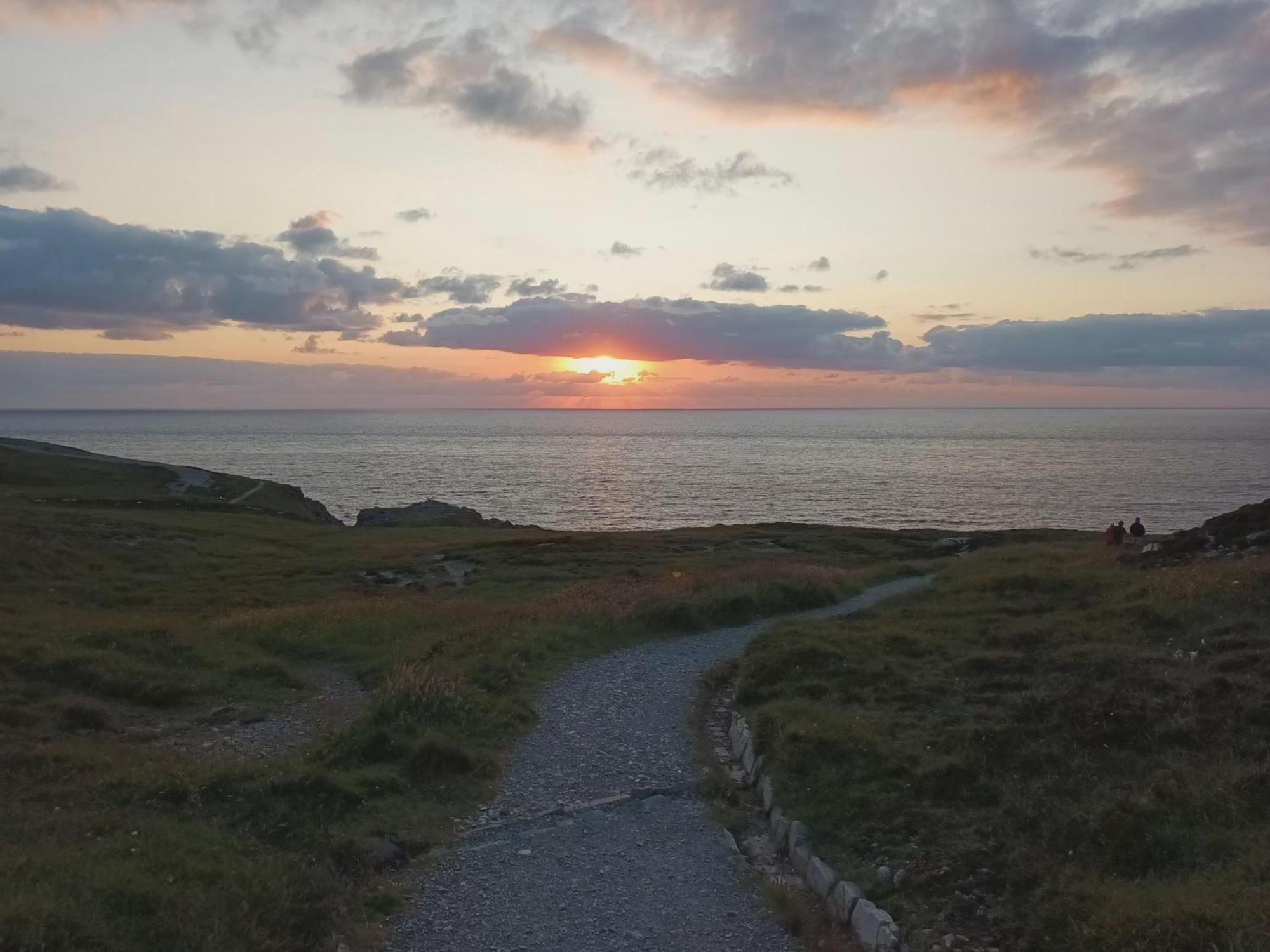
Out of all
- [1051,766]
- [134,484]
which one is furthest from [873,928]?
[134,484]

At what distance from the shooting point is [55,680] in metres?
20.6

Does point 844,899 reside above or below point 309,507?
above

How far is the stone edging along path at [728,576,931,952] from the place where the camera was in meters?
9.63

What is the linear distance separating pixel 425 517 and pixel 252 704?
63.2 m

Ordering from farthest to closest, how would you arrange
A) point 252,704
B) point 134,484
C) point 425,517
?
1. point 134,484
2. point 425,517
3. point 252,704

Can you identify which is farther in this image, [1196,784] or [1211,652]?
[1211,652]

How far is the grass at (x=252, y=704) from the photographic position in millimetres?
9555

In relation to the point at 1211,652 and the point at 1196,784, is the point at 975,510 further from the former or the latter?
the point at 1196,784

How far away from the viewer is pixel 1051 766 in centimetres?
1312

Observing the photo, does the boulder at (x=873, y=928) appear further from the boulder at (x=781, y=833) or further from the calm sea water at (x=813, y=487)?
the calm sea water at (x=813, y=487)

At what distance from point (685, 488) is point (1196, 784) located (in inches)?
4947

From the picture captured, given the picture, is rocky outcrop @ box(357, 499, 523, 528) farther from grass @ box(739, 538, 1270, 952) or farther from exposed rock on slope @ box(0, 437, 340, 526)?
grass @ box(739, 538, 1270, 952)

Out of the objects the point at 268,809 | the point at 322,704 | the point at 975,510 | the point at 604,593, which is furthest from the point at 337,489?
the point at 268,809

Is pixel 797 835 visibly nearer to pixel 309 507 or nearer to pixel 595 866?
pixel 595 866
